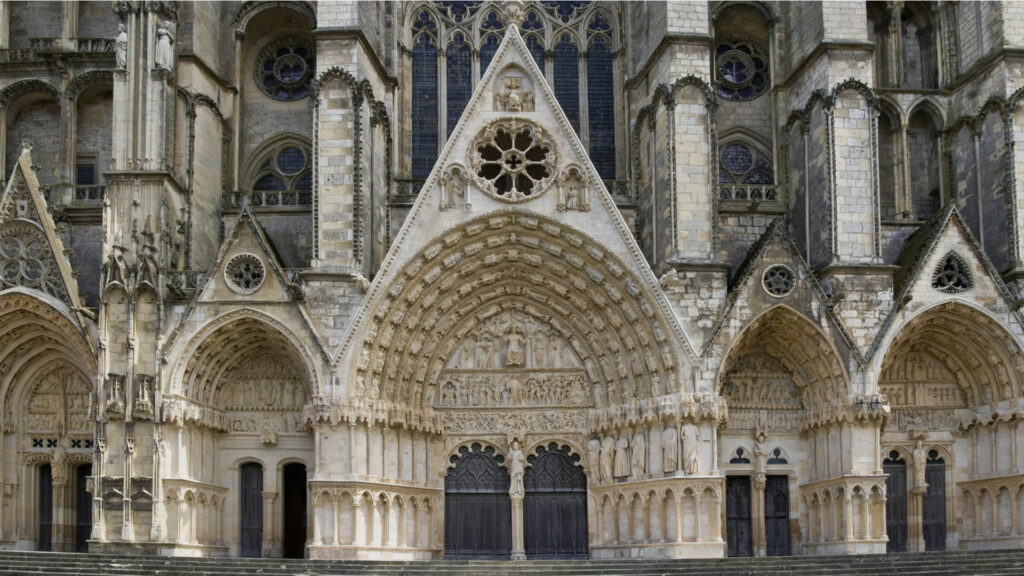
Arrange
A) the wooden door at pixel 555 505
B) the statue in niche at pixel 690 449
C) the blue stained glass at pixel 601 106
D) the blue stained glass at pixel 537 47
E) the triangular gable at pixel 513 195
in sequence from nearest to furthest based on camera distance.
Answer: the statue in niche at pixel 690 449
the triangular gable at pixel 513 195
the wooden door at pixel 555 505
the blue stained glass at pixel 601 106
the blue stained glass at pixel 537 47

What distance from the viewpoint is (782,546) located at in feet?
74.2

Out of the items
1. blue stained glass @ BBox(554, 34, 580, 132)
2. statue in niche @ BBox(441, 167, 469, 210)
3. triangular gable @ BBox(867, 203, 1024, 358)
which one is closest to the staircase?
triangular gable @ BBox(867, 203, 1024, 358)

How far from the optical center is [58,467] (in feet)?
74.8

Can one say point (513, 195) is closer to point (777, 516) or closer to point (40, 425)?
point (777, 516)

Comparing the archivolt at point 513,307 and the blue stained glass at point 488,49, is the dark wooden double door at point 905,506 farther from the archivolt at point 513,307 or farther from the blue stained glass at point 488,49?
the blue stained glass at point 488,49

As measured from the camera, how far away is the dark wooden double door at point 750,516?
22562 mm

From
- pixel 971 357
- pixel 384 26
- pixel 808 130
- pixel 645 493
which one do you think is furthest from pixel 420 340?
pixel 971 357

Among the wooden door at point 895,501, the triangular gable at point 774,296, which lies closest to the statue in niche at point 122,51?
the triangular gable at point 774,296

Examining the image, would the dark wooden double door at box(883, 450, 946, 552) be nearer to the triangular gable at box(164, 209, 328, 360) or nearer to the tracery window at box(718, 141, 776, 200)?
the tracery window at box(718, 141, 776, 200)

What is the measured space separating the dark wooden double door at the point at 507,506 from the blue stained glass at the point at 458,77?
689 cm

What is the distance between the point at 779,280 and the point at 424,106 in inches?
324

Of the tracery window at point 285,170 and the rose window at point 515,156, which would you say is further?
the tracery window at point 285,170

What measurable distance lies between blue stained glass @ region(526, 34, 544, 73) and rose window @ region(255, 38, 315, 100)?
4490mm

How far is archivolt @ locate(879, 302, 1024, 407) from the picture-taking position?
21859 mm
